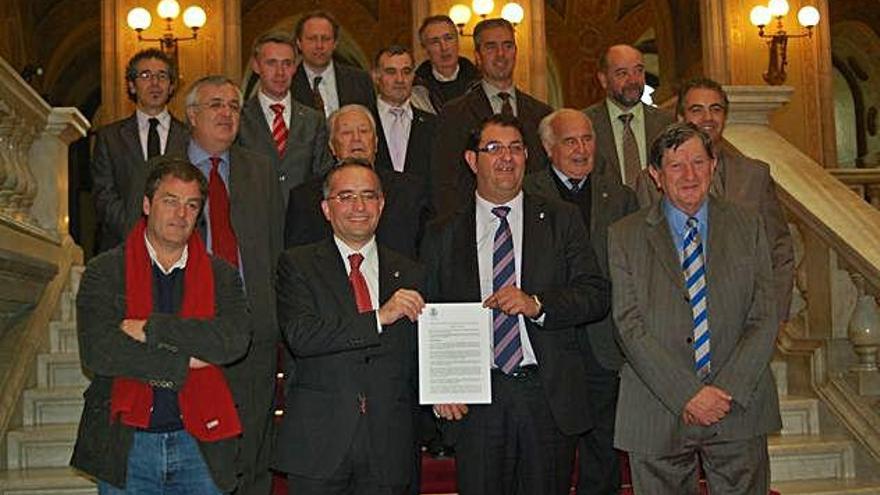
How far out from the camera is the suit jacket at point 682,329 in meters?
4.08

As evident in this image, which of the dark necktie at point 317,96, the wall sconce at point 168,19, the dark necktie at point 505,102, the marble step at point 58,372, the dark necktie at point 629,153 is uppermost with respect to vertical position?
the wall sconce at point 168,19

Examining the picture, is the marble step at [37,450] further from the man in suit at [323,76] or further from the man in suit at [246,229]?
the man in suit at [323,76]

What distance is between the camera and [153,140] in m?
5.75

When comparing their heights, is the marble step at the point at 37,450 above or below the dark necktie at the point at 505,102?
below

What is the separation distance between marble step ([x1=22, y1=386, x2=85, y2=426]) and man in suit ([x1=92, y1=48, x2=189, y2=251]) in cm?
85

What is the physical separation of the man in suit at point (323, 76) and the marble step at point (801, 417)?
251cm

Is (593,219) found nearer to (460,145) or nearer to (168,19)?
(460,145)

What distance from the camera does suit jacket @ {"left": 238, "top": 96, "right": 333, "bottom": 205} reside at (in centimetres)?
557

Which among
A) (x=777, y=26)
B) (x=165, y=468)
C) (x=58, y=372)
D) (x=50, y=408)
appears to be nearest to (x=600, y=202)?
(x=165, y=468)

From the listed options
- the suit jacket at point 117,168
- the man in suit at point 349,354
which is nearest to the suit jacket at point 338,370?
the man in suit at point 349,354

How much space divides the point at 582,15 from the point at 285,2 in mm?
4805

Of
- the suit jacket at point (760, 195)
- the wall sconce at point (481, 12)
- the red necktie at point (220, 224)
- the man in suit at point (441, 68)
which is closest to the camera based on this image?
the red necktie at point (220, 224)

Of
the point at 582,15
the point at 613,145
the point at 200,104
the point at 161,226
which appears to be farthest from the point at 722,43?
the point at 161,226

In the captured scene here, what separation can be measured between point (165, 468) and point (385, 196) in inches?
61.6
